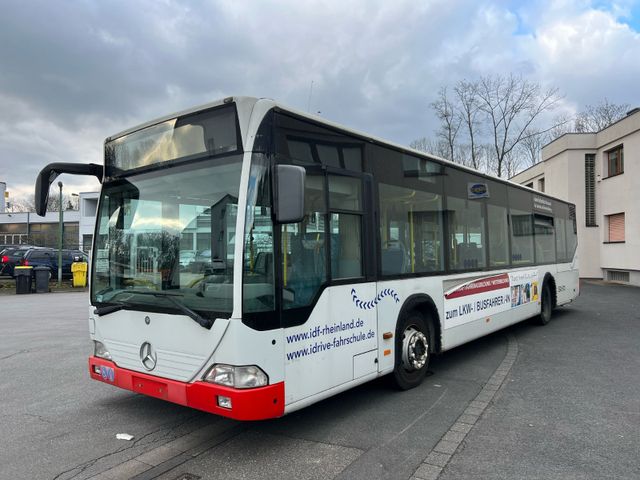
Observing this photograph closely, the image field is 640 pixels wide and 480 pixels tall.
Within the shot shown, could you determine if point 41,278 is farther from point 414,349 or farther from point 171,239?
point 414,349

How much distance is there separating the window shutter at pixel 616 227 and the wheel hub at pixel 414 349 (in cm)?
1922

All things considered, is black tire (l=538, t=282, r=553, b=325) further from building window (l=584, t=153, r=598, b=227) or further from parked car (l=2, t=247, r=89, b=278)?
parked car (l=2, t=247, r=89, b=278)

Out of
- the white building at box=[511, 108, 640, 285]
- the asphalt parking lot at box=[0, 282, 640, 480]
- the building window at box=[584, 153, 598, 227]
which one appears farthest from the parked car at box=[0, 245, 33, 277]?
the building window at box=[584, 153, 598, 227]

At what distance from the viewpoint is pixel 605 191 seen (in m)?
22.0

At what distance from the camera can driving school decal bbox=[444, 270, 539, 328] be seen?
21.5ft

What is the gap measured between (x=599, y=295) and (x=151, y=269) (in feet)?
56.6

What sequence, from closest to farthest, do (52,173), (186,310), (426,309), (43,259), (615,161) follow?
(186,310), (52,173), (426,309), (615,161), (43,259)

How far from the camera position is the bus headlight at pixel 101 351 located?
4.63 meters

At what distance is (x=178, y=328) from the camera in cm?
391

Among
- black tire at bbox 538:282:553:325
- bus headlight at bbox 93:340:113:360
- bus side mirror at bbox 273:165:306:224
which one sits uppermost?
bus side mirror at bbox 273:165:306:224

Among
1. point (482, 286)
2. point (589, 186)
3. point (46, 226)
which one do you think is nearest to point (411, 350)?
point (482, 286)

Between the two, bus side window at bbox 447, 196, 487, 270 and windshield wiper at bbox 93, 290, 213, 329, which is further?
bus side window at bbox 447, 196, 487, 270

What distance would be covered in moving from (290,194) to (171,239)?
4.19 ft

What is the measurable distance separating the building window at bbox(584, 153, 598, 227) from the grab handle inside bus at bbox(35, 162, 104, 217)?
2366cm
